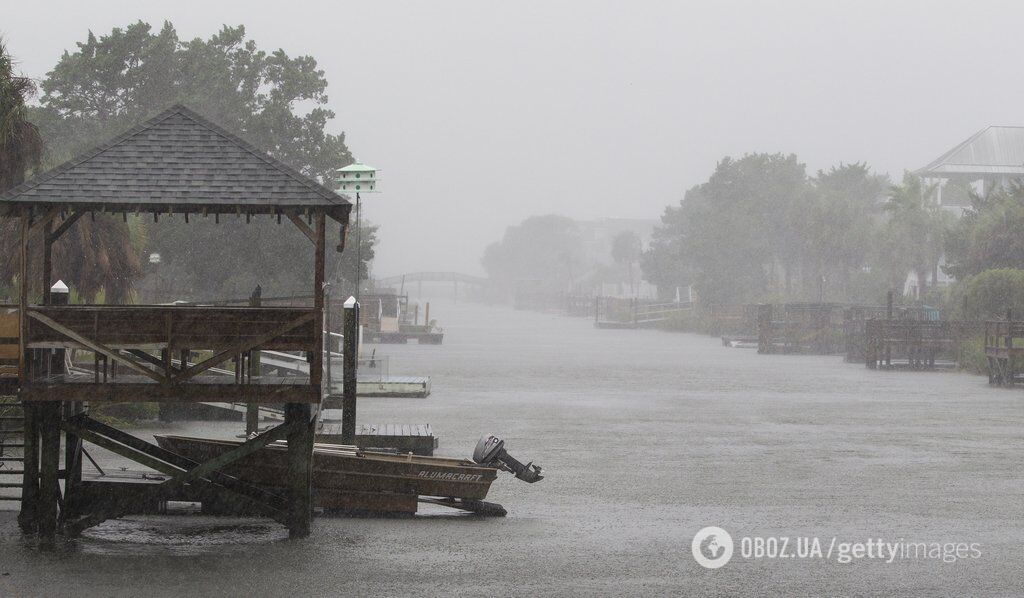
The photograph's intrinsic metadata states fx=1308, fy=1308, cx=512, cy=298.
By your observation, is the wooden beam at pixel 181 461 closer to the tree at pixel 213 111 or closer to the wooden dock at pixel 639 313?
the tree at pixel 213 111

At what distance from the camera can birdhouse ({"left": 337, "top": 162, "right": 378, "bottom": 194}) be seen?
2512 centimetres

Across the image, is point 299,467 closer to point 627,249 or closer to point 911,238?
point 911,238

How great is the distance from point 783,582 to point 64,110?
55.9m

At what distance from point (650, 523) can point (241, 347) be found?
4.84 m

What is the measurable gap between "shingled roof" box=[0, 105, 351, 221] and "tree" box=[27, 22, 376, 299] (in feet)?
137

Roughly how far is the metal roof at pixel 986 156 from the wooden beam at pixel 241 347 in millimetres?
109987

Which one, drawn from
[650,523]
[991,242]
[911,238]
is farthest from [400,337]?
[650,523]

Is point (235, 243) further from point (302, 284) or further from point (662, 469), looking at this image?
point (662, 469)

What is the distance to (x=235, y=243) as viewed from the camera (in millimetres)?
55062

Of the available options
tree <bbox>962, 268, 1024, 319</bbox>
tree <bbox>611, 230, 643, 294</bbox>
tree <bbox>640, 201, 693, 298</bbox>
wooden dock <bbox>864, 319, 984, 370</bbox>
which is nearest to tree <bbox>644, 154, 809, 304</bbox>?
tree <bbox>640, 201, 693, 298</bbox>

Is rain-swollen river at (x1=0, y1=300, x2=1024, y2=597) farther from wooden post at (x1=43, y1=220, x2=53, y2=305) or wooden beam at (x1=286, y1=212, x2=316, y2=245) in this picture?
wooden beam at (x1=286, y1=212, x2=316, y2=245)

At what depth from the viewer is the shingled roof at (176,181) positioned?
12750 millimetres

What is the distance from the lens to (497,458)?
14.7 m

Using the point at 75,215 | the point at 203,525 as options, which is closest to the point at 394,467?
the point at 203,525
